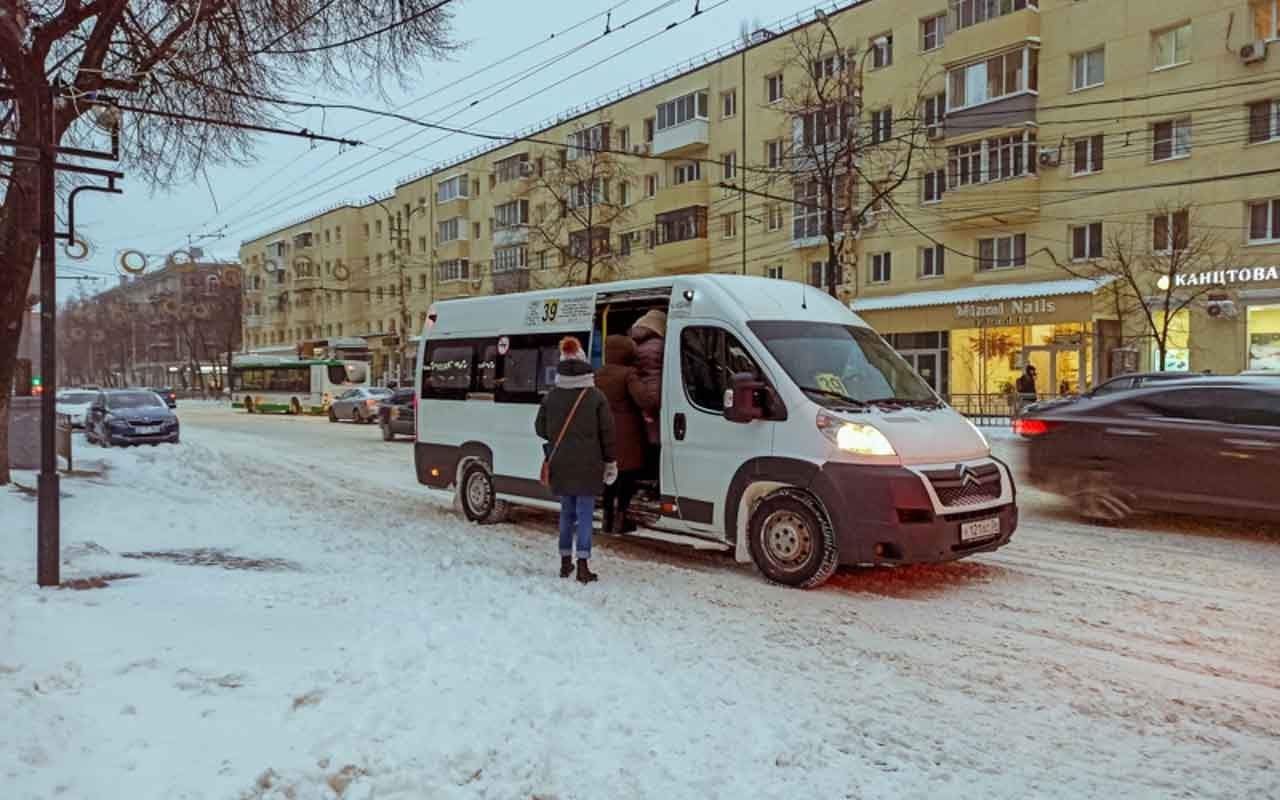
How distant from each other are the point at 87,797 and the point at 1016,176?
31.0m

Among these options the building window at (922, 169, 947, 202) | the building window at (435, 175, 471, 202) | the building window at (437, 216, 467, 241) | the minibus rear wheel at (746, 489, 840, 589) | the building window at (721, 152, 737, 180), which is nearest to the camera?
the minibus rear wheel at (746, 489, 840, 589)

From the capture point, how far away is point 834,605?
627 centimetres

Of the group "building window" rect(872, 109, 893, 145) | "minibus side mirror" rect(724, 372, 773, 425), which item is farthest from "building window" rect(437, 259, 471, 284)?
"minibus side mirror" rect(724, 372, 773, 425)

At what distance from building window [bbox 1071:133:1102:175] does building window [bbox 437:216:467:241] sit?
4059cm

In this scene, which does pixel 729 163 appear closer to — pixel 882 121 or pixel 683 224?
pixel 683 224

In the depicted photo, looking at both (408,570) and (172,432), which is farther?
(172,432)

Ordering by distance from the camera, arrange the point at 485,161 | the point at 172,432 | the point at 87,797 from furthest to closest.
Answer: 1. the point at 485,161
2. the point at 172,432
3. the point at 87,797

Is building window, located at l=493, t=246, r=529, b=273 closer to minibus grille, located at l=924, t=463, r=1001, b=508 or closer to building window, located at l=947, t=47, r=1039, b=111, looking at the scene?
building window, located at l=947, t=47, r=1039, b=111

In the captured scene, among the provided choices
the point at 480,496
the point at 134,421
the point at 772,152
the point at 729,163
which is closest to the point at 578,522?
the point at 480,496

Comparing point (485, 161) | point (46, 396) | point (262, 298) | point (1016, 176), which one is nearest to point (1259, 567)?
point (46, 396)

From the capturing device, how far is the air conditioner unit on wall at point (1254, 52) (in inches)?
942

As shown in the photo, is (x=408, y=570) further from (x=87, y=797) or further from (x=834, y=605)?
(x=87, y=797)

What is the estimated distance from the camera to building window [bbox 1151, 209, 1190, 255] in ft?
81.5

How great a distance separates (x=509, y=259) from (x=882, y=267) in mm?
26597
